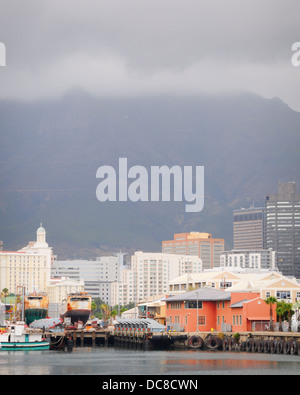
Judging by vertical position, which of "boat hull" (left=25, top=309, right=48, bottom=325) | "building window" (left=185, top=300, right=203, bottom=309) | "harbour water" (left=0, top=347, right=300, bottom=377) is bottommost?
"harbour water" (left=0, top=347, right=300, bottom=377)

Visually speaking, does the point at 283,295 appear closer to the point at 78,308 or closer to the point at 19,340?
the point at 19,340

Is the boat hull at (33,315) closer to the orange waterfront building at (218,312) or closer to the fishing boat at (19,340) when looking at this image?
the orange waterfront building at (218,312)

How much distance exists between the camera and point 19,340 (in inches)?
4035

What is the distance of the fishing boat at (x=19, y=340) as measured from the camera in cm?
10206

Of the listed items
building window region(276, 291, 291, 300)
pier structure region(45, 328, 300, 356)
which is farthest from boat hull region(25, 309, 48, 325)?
building window region(276, 291, 291, 300)

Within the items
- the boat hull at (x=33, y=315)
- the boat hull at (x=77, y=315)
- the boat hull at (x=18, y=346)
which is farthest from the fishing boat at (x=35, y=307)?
the boat hull at (x=18, y=346)

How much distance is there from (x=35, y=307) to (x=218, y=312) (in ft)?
239

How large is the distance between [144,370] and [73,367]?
7570mm

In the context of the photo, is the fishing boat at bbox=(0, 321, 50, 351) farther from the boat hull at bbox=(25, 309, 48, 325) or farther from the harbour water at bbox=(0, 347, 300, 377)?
the boat hull at bbox=(25, 309, 48, 325)

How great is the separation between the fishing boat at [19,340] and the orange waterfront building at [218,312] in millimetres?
20124

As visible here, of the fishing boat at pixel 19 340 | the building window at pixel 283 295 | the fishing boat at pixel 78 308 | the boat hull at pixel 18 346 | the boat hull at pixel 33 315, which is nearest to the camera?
the boat hull at pixel 18 346

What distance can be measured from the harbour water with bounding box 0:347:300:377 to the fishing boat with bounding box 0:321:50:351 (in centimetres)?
118

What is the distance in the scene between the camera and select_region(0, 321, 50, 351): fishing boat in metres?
102
